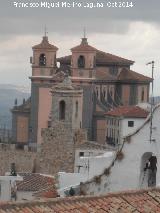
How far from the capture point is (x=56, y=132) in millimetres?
59094

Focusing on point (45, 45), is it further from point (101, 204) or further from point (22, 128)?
point (101, 204)

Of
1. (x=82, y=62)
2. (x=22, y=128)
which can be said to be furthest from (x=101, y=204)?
(x=22, y=128)

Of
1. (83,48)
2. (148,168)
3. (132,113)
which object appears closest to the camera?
(148,168)

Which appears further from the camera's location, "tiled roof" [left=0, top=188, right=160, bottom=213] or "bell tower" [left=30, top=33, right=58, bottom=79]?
"bell tower" [left=30, top=33, right=58, bottom=79]

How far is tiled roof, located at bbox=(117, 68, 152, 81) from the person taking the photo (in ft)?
273

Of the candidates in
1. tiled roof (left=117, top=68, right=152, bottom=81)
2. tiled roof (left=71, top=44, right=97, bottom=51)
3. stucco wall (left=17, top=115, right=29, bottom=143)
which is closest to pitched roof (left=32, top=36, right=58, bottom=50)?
tiled roof (left=71, top=44, right=97, bottom=51)

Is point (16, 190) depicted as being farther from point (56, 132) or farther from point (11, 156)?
point (11, 156)

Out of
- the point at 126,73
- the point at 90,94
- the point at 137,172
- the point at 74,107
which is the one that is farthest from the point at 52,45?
the point at 137,172

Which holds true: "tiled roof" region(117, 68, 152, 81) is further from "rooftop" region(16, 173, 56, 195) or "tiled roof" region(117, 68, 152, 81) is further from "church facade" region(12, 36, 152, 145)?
"rooftop" region(16, 173, 56, 195)

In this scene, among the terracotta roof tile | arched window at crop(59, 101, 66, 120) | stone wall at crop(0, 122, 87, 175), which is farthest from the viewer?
arched window at crop(59, 101, 66, 120)

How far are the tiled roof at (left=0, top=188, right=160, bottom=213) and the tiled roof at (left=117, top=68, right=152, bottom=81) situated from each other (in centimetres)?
6655

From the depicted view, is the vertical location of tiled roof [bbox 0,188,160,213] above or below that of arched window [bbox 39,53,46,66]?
below

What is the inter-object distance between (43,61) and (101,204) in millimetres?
60722

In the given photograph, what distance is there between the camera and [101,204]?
1530 centimetres
